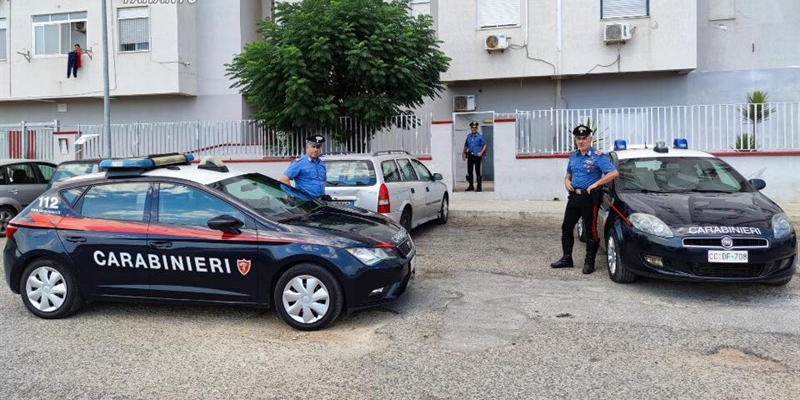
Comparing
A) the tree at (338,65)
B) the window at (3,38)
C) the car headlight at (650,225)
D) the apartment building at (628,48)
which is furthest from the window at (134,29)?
the car headlight at (650,225)

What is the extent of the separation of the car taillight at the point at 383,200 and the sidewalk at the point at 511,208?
444 centimetres

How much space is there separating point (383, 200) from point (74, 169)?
22.5 feet

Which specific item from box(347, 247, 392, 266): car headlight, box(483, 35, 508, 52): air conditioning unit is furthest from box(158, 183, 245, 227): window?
box(483, 35, 508, 52): air conditioning unit

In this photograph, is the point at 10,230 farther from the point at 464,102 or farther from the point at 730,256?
the point at 464,102

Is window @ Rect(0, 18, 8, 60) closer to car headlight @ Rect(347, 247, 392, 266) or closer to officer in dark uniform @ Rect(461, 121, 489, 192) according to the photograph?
officer in dark uniform @ Rect(461, 121, 489, 192)

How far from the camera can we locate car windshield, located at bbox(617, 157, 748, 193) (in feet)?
23.9

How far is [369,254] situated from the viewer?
536 centimetres

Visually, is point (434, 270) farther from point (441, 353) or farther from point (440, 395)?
point (440, 395)

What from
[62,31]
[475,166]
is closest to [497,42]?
[475,166]

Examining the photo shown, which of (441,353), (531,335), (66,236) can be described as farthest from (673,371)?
(66,236)

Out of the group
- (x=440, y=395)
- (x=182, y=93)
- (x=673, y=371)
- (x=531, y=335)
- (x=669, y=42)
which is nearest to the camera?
(x=440, y=395)

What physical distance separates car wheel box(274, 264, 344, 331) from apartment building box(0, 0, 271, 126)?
16.0m

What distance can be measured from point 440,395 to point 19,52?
72.7 feet

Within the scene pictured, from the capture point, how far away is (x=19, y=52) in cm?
2089
